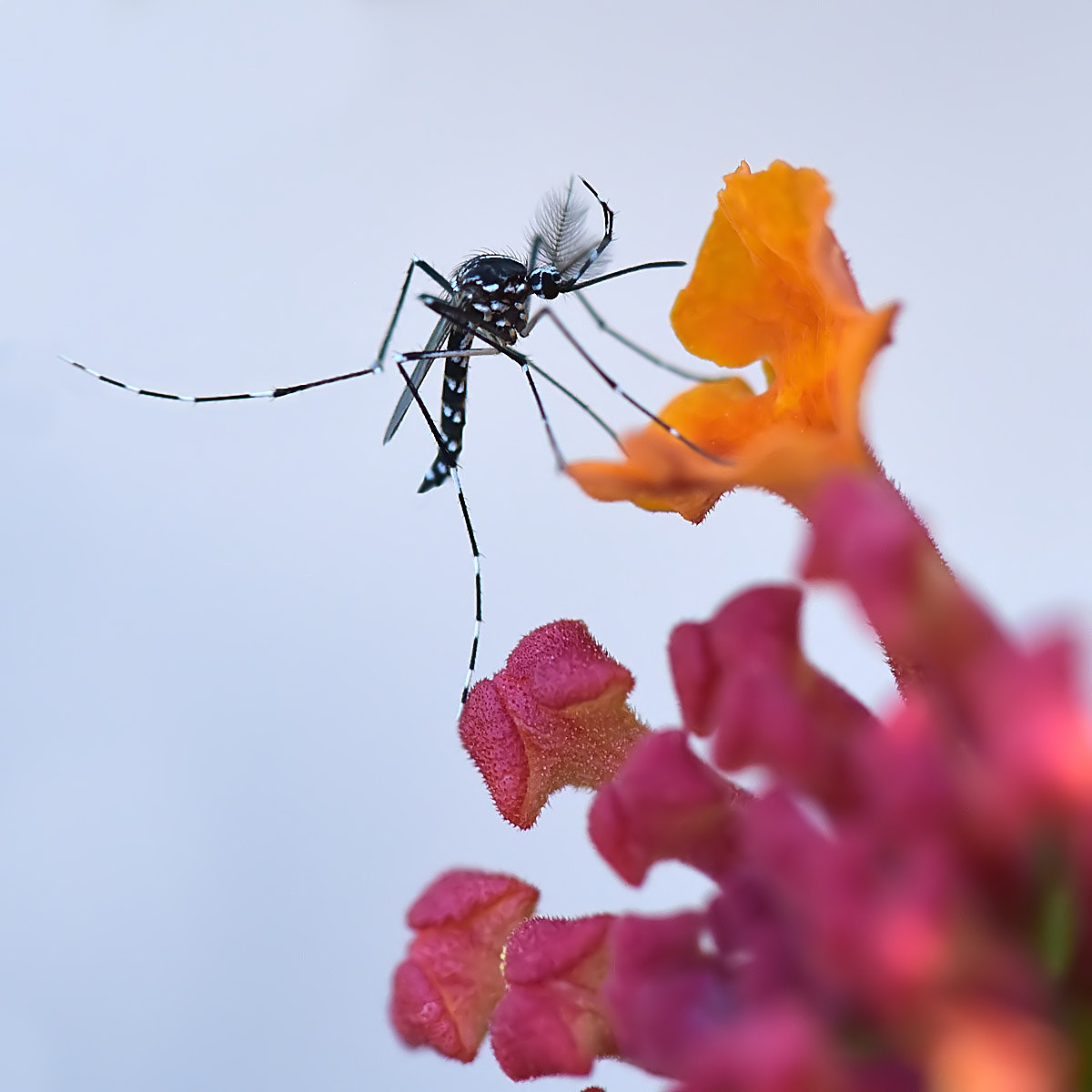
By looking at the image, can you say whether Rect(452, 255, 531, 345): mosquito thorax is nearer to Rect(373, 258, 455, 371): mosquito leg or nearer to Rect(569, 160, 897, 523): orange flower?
Rect(373, 258, 455, 371): mosquito leg

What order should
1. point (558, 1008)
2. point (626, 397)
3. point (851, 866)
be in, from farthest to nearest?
1. point (626, 397)
2. point (558, 1008)
3. point (851, 866)

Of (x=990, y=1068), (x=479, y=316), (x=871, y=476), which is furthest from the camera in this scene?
(x=479, y=316)

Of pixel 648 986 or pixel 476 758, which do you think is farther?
pixel 476 758

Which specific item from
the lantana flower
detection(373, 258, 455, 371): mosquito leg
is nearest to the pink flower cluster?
the lantana flower

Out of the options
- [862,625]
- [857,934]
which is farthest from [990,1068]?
[862,625]

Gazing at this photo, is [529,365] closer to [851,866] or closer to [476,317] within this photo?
[476,317]

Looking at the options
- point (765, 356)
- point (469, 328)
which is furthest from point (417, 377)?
point (765, 356)

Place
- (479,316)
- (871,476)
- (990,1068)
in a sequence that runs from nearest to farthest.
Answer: (990,1068), (871,476), (479,316)

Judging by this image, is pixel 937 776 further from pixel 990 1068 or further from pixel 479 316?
pixel 479 316
